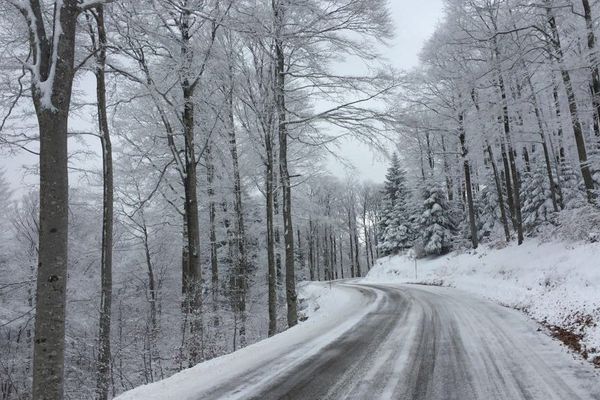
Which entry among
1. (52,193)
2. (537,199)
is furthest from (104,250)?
(537,199)

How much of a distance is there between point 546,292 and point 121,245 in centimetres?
2041

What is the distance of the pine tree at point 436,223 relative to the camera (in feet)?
111

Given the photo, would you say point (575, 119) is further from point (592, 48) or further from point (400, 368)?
point (400, 368)

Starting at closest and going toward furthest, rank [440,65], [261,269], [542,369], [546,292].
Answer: [542,369] → [546,292] → [440,65] → [261,269]

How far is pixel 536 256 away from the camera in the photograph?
16.7 meters

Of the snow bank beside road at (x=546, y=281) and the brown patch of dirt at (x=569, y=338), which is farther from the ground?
the snow bank beside road at (x=546, y=281)

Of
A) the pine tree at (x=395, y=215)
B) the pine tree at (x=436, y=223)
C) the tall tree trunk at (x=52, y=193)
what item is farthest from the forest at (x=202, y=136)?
the pine tree at (x=395, y=215)

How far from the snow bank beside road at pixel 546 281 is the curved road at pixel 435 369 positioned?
28.8 inches

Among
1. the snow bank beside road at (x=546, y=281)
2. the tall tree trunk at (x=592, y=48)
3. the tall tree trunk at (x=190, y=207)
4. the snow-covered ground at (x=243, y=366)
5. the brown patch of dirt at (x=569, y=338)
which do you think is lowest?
the brown patch of dirt at (x=569, y=338)

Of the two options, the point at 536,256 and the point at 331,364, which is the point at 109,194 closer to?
the point at 331,364

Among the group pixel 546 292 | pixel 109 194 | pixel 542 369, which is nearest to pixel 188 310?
pixel 109 194

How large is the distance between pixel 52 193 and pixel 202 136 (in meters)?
11.3

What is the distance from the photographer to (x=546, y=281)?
13312mm

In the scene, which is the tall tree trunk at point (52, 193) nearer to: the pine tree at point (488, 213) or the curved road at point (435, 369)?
the curved road at point (435, 369)
